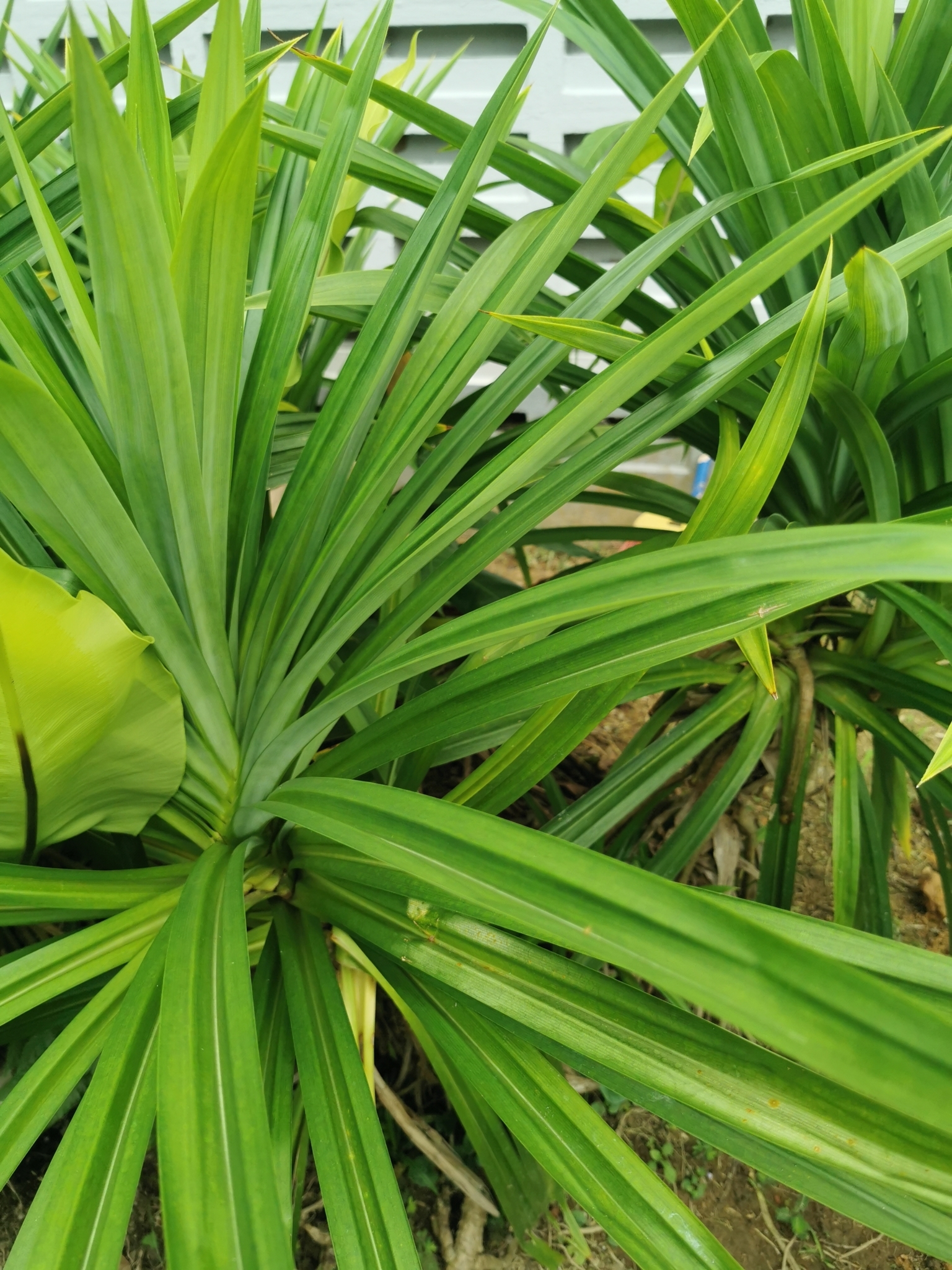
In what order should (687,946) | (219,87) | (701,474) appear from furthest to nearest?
1. (701,474)
2. (219,87)
3. (687,946)

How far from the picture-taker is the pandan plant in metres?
0.34

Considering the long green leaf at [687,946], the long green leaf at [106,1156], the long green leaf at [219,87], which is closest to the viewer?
the long green leaf at [687,946]

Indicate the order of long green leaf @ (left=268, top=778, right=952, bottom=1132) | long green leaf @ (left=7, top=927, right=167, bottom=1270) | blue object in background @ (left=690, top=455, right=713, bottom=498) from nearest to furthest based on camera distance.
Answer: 1. long green leaf @ (left=268, top=778, right=952, bottom=1132)
2. long green leaf @ (left=7, top=927, right=167, bottom=1270)
3. blue object in background @ (left=690, top=455, right=713, bottom=498)

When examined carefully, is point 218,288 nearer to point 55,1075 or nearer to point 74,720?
point 74,720

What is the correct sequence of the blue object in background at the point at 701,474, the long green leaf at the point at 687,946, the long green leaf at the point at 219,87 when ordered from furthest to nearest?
1. the blue object in background at the point at 701,474
2. the long green leaf at the point at 219,87
3. the long green leaf at the point at 687,946

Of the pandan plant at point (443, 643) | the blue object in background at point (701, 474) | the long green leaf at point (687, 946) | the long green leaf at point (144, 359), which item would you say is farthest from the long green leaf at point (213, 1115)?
the blue object in background at point (701, 474)

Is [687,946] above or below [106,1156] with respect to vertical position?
above

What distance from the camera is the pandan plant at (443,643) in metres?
0.34

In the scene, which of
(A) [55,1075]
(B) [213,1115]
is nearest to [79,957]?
(A) [55,1075]

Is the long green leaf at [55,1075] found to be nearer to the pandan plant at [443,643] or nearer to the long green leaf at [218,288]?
the pandan plant at [443,643]

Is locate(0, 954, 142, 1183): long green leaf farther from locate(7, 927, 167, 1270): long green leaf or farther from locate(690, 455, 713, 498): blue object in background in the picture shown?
locate(690, 455, 713, 498): blue object in background

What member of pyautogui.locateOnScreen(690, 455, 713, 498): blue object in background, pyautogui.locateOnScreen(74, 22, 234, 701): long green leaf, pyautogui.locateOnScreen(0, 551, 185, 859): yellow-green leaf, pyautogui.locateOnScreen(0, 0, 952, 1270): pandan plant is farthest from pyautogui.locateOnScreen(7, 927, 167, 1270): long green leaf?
pyautogui.locateOnScreen(690, 455, 713, 498): blue object in background

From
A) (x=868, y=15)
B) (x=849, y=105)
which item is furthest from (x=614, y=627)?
(x=868, y=15)

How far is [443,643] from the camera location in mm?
436
